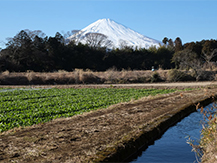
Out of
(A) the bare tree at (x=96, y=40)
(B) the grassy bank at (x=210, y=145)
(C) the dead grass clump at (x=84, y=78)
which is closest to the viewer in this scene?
(B) the grassy bank at (x=210, y=145)

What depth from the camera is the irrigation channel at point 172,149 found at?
6402mm

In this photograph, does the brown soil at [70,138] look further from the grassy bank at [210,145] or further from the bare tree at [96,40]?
the bare tree at [96,40]

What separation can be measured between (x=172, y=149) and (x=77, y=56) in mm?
42164

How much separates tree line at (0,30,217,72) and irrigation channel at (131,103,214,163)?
102ft

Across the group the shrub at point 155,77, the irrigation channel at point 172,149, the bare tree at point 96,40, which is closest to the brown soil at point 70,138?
the irrigation channel at point 172,149

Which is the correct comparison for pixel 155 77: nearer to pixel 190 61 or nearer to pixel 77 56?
pixel 190 61

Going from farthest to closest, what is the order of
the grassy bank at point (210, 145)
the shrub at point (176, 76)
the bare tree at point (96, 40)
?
the bare tree at point (96, 40)
the shrub at point (176, 76)
the grassy bank at point (210, 145)

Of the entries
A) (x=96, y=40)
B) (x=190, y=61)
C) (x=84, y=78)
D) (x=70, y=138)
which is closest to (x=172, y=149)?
(x=70, y=138)

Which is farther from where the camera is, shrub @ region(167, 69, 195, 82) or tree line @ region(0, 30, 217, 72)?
tree line @ region(0, 30, 217, 72)

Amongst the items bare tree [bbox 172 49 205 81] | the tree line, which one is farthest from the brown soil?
the tree line

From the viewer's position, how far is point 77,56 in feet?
159

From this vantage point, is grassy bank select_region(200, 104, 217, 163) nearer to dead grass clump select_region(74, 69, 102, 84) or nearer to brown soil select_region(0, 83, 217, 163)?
brown soil select_region(0, 83, 217, 163)

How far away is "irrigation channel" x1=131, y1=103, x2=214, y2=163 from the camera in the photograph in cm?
640

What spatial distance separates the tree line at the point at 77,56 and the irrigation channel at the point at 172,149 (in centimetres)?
3114
